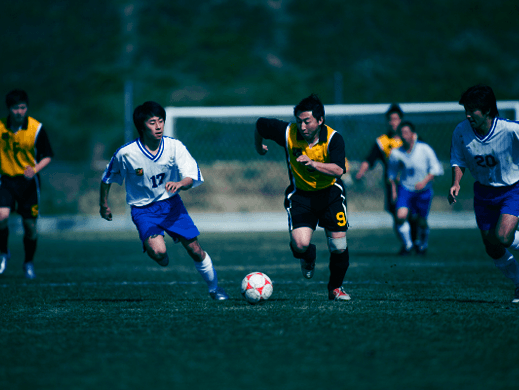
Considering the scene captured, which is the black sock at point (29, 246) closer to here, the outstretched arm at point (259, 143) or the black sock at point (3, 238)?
the black sock at point (3, 238)

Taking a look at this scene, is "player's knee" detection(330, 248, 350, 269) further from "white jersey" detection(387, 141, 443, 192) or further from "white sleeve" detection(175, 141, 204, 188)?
"white jersey" detection(387, 141, 443, 192)

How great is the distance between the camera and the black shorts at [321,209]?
4.96 m

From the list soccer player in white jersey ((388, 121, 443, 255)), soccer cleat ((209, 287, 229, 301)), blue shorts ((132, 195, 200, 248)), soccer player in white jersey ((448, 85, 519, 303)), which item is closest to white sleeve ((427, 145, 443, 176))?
soccer player in white jersey ((388, 121, 443, 255))

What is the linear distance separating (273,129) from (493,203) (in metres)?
1.74

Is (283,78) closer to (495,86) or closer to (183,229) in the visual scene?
(495,86)

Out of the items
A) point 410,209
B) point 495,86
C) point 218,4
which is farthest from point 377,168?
point 218,4

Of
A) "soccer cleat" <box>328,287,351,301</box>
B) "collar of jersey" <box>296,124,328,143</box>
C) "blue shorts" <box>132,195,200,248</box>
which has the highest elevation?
"collar of jersey" <box>296,124,328,143</box>

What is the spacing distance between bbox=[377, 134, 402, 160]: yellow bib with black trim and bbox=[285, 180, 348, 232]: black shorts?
408cm

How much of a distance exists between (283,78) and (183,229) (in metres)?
38.8

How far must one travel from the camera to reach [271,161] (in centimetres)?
1912

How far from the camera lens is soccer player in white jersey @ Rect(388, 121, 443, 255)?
28.4 ft

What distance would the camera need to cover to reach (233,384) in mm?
2801

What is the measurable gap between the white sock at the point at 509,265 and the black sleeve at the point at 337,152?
4.51 ft

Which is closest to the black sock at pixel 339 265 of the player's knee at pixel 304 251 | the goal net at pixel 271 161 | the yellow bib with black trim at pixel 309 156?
the player's knee at pixel 304 251
